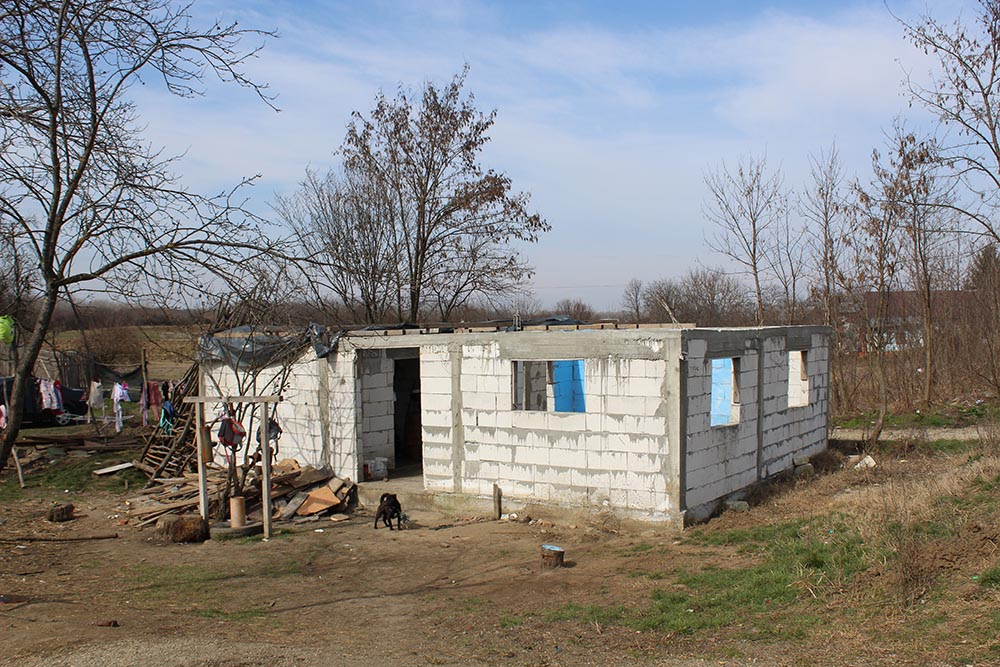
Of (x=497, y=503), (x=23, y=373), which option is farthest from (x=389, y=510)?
(x=23, y=373)

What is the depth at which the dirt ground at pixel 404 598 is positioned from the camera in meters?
6.66

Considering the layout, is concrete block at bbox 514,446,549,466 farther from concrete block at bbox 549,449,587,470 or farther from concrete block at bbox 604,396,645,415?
concrete block at bbox 604,396,645,415

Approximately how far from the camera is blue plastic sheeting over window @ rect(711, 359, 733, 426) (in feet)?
52.6

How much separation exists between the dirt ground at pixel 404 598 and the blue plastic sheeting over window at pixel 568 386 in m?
3.67

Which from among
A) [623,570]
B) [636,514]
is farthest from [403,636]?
[636,514]

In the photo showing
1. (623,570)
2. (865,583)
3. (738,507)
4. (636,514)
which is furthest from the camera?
(738,507)

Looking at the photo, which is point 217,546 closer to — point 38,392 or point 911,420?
point 38,392

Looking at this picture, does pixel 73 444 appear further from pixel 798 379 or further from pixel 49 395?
pixel 798 379

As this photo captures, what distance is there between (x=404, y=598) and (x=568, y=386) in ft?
23.9

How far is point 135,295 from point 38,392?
72.4 ft

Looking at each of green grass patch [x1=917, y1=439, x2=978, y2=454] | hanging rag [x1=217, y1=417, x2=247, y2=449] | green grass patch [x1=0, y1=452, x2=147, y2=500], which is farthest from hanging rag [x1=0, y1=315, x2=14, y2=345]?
green grass patch [x1=917, y1=439, x2=978, y2=454]

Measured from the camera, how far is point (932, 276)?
94.9ft

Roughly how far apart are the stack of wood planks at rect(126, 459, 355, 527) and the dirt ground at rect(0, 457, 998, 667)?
20.5 inches

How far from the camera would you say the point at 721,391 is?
16.1 metres
